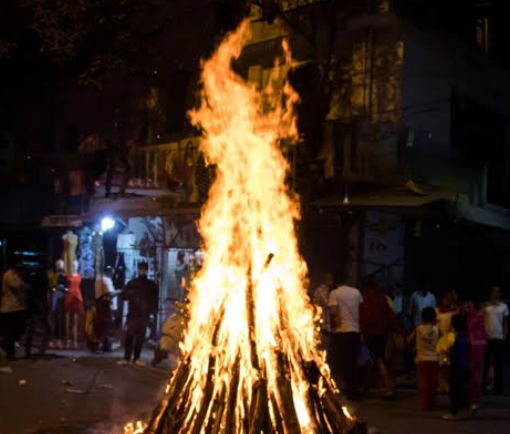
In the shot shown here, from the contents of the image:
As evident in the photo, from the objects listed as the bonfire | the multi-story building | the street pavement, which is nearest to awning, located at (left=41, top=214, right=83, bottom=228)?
the street pavement

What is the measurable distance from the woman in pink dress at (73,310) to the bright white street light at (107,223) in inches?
65.0

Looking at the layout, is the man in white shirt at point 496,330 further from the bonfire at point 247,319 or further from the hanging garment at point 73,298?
the hanging garment at point 73,298

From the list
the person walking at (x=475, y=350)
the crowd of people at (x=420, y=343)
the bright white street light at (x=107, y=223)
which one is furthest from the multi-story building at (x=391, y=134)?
the bright white street light at (x=107, y=223)

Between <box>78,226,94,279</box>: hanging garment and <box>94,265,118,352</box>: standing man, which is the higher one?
<box>78,226,94,279</box>: hanging garment

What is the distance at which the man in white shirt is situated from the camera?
13.4m

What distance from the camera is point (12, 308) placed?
14883 millimetres

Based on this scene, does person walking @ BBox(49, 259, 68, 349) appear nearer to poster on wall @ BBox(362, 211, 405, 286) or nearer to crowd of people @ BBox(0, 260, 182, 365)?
crowd of people @ BBox(0, 260, 182, 365)

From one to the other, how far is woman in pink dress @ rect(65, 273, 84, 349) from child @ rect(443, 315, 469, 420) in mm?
9603

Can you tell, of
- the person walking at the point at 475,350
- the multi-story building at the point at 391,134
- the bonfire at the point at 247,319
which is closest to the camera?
the bonfire at the point at 247,319

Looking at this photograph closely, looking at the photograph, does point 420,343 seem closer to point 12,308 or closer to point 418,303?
point 418,303

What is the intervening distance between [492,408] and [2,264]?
16678mm

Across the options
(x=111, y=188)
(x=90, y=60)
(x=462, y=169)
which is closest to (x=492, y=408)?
(x=462, y=169)

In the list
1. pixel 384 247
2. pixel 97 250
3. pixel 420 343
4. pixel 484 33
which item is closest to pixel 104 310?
pixel 97 250

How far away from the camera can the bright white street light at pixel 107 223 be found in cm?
1884
